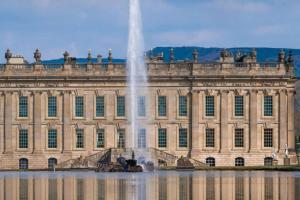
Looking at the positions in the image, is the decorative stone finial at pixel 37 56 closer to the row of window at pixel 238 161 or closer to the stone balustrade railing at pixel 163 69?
the stone balustrade railing at pixel 163 69

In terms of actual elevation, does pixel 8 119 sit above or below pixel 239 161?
above

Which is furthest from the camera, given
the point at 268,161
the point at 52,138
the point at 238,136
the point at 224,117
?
the point at 52,138

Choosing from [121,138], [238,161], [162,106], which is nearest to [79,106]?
[121,138]

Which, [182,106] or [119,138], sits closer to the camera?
[182,106]

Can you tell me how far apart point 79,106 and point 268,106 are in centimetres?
1468

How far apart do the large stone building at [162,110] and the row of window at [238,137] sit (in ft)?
0.25

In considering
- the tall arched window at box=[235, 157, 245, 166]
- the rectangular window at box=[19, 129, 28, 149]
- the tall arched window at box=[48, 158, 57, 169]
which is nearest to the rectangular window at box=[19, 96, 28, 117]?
the rectangular window at box=[19, 129, 28, 149]

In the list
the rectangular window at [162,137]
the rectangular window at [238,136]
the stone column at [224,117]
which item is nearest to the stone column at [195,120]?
the stone column at [224,117]

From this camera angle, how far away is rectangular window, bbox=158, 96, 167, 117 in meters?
92.3

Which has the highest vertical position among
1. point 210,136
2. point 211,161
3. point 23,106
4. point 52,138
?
point 23,106

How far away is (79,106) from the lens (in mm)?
92875

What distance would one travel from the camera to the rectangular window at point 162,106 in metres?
92.3

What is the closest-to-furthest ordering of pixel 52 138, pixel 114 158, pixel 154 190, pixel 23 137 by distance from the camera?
pixel 154 190 → pixel 114 158 → pixel 52 138 → pixel 23 137

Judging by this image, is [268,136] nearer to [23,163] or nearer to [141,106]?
[141,106]
